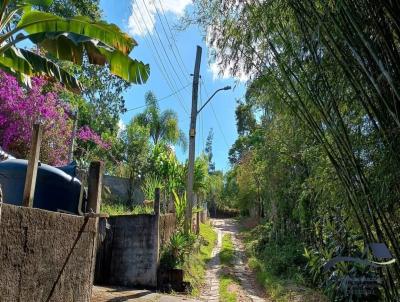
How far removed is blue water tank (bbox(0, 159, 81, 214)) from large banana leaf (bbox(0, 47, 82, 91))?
1820 mm

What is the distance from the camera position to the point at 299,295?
31.0ft

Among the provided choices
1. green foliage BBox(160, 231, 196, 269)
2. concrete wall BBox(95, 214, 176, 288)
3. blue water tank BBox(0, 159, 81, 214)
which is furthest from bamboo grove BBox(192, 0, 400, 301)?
green foliage BBox(160, 231, 196, 269)

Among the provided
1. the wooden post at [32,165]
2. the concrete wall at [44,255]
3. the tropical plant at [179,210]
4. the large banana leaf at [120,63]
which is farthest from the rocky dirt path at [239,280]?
the wooden post at [32,165]

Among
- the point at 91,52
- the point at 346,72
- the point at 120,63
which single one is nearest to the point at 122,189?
the point at 120,63

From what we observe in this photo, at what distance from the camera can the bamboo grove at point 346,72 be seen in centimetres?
311

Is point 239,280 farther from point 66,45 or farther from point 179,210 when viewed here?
point 66,45

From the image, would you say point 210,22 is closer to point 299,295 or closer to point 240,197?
point 299,295

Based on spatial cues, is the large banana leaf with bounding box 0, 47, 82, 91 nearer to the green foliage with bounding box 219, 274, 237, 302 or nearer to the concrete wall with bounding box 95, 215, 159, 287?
the concrete wall with bounding box 95, 215, 159, 287

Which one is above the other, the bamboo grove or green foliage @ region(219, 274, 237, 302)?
the bamboo grove

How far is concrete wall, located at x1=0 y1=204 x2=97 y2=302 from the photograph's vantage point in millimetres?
3857

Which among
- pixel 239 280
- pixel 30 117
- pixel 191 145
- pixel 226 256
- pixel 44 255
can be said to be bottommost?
pixel 239 280

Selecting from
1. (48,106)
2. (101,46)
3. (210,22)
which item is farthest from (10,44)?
(48,106)

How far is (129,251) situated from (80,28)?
5376mm

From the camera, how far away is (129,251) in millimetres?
10227
